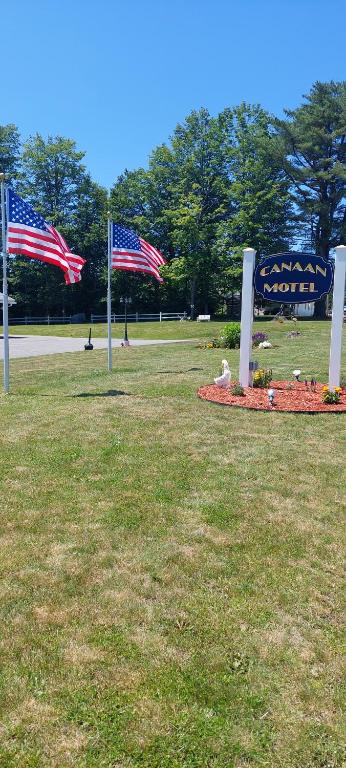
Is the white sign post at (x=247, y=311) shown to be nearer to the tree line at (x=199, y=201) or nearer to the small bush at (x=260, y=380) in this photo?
the small bush at (x=260, y=380)

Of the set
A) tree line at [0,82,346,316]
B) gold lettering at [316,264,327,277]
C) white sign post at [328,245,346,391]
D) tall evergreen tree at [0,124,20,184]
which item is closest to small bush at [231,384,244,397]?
white sign post at [328,245,346,391]

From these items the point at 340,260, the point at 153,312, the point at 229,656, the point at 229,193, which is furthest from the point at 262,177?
the point at 229,656

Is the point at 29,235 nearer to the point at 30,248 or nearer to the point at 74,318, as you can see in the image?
the point at 30,248

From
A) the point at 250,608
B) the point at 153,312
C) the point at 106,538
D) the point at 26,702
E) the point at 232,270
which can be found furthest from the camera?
the point at 153,312

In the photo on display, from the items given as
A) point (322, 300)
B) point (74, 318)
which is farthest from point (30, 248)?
point (74, 318)

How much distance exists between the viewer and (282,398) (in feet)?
30.8

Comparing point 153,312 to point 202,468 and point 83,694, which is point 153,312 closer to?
point 202,468

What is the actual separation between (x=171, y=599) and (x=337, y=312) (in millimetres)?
7598

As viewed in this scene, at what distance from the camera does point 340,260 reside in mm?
9352

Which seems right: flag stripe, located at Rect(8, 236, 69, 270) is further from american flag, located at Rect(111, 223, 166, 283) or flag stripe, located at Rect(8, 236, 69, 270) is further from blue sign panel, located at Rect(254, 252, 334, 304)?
blue sign panel, located at Rect(254, 252, 334, 304)

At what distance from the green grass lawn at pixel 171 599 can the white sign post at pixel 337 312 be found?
9.53ft

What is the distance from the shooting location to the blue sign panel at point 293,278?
9750 mm

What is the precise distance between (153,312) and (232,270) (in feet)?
35.5

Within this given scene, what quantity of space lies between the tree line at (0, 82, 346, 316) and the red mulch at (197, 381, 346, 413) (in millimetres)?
35121
